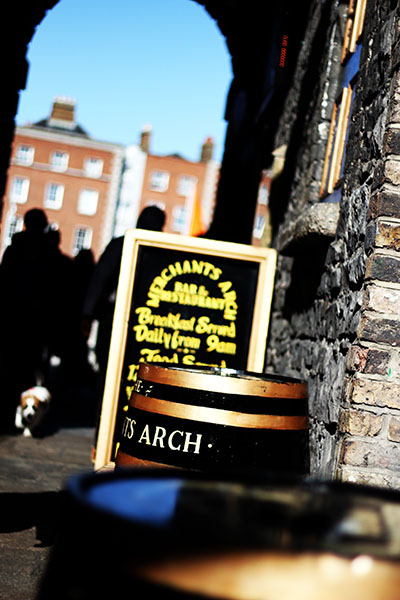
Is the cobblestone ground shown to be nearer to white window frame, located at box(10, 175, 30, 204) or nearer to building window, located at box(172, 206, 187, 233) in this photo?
white window frame, located at box(10, 175, 30, 204)

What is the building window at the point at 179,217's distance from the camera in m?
56.8

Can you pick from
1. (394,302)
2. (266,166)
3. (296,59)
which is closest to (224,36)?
(266,166)

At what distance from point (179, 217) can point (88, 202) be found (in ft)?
24.2

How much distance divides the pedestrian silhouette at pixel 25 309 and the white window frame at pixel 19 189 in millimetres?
48535

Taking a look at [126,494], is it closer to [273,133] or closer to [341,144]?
[341,144]

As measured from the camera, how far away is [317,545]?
2.81ft

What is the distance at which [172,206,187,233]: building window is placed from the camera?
56769 mm

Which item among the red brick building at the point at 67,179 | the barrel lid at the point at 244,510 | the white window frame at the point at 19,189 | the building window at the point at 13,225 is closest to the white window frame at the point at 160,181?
the red brick building at the point at 67,179

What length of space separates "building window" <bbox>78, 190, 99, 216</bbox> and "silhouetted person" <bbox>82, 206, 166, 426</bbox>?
4821 centimetres

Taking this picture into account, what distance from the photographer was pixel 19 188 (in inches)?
2152

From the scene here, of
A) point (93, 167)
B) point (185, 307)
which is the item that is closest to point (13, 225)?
point (93, 167)

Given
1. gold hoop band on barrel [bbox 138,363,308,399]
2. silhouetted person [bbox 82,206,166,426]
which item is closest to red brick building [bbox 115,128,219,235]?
silhouetted person [bbox 82,206,166,426]

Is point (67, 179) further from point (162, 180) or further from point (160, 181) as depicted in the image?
point (162, 180)

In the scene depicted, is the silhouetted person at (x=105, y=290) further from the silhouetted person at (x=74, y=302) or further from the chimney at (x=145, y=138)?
the chimney at (x=145, y=138)
